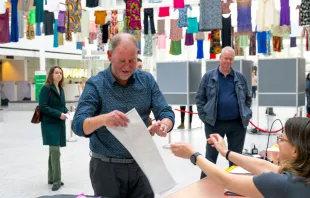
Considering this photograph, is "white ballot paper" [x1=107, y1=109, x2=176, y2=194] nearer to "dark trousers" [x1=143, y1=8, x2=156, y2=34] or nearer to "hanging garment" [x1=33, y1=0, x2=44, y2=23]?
"hanging garment" [x1=33, y1=0, x2=44, y2=23]

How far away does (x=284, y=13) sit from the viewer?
1053 cm

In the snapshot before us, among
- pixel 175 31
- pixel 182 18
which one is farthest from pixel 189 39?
pixel 182 18

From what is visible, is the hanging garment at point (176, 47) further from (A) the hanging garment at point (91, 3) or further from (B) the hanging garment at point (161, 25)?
(A) the hanging garment at point (91, 3)

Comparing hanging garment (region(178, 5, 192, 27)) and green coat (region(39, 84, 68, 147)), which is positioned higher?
hanging garment (region(178, 5, 192, 27))

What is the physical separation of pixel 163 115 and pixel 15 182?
168 inches

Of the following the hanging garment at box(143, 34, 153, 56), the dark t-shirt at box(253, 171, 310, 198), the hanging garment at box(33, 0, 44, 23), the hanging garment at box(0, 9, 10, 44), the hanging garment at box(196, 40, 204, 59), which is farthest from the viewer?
the hanging garment at box(196, 40, 204, 59)

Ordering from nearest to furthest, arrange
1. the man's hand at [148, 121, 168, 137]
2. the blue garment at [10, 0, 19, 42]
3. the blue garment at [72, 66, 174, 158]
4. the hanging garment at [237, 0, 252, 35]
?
the man's hand at [148, 121, 168, 137] < the blue garment at [72, 66, 174, 158] < the blue garment at [10, 0, 19, 42] < the hanging garment at [237, 0, 252, 35]

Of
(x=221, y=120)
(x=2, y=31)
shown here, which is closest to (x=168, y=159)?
(x=221, y=120)

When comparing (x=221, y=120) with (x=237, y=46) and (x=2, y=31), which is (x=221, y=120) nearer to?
(x=2, y=31)

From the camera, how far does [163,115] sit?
236cm

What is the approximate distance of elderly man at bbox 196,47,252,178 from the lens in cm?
477

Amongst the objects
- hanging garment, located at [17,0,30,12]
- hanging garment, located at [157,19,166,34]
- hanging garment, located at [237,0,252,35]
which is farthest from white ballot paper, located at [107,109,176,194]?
hanging garment, located at [157,19,166,34]

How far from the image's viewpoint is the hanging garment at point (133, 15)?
10188mm

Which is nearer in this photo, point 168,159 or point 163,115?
point 163,115
